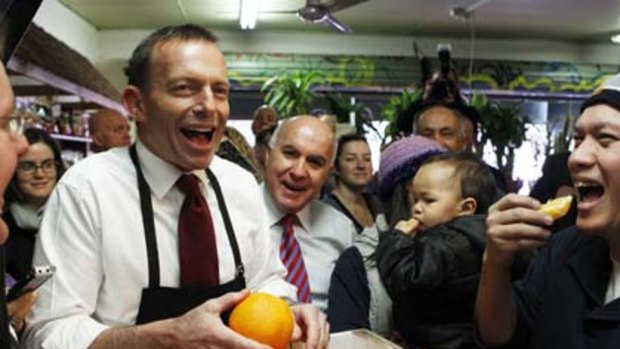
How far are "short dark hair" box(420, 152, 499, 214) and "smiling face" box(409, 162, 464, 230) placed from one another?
0.07 feet

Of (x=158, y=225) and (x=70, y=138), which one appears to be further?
(x=70, y=138)

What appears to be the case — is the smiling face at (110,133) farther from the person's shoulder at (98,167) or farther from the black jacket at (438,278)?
the black jacket at (438,278)

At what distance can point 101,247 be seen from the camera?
145 centimetres

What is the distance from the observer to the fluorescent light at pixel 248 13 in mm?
7242

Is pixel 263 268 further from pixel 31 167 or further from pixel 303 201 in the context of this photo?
pixel 31 167

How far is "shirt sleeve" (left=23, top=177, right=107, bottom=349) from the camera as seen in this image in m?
1.33

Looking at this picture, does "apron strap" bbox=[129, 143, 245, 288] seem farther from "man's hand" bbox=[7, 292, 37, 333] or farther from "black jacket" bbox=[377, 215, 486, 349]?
"black jacket" bbox=[377, 215, 486, 349]

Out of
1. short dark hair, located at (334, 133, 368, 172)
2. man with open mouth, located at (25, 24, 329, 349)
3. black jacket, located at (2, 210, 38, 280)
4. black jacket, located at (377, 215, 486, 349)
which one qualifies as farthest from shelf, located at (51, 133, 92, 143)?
black jacket, located at (377, 215, 486, 349)

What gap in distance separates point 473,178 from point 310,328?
81 cm

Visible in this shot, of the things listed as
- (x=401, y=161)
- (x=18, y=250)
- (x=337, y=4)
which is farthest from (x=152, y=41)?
(x=337, y=4)

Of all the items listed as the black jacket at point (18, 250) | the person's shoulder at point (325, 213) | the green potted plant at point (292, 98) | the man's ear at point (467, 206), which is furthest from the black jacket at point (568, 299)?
the green potted plant at point (292, 98)

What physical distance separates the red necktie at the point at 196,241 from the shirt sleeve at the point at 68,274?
0.19 meters

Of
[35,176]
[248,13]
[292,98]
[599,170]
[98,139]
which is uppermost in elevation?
[248,13]

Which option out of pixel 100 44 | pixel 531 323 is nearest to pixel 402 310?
pixel 531 323
